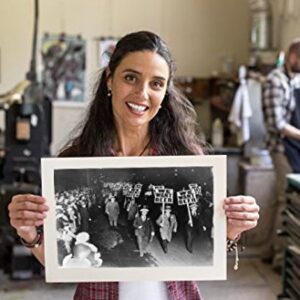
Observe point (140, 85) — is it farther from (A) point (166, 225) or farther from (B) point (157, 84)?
(A) point (166, 225)

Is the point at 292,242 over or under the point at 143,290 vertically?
under

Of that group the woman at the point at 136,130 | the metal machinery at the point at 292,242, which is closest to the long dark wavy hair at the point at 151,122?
the woman at the point at 136,130

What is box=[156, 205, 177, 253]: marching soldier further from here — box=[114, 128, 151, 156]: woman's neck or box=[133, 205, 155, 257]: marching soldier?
box=[114, 128, 151, 156]: woman's neck

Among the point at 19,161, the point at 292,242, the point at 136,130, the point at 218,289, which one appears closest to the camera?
the point at 136,130

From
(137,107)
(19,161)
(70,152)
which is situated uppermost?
(137,107)

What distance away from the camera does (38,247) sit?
1.20 meters

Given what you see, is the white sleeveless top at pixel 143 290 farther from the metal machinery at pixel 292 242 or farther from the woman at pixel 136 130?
the metal machinery at pixel 292 242

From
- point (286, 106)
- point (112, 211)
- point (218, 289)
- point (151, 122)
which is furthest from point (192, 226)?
point (286, 106)

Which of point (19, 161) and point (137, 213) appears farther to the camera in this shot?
point (19, 161)

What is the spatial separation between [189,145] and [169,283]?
1.12 ft

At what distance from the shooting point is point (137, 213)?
1.17 meters

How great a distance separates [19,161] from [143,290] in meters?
2.51

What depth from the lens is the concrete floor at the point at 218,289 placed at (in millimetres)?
3318

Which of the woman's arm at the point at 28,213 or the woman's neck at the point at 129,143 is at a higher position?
the woman's neck at the point at 129,143
